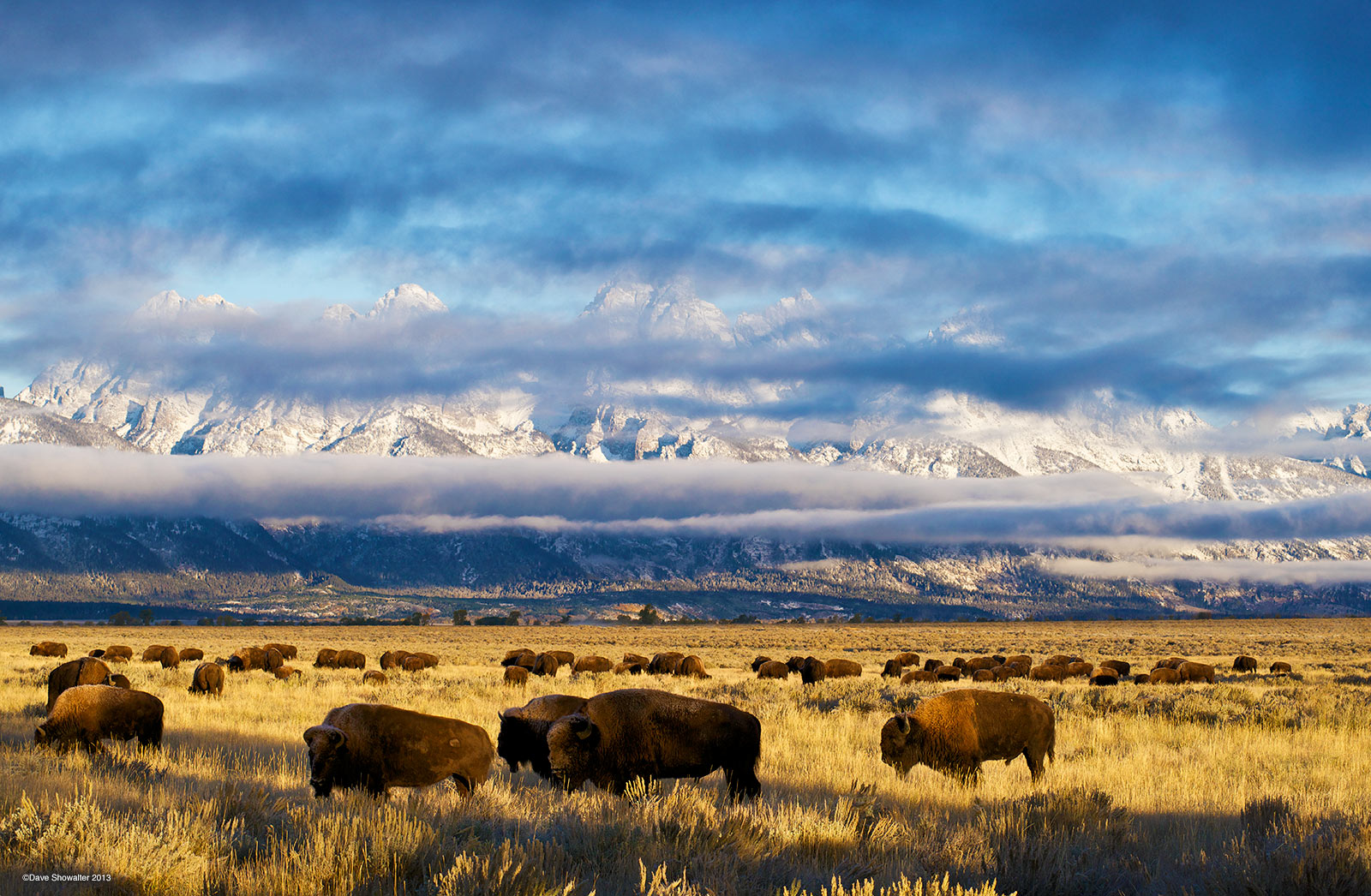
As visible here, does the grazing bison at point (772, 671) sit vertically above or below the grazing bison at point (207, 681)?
below

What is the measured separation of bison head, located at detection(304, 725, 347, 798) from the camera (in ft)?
31.4

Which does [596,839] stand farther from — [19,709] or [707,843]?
[19,709]

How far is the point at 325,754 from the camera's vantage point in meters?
9.66

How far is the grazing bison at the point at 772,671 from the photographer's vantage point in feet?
119

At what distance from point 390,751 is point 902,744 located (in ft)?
21.0

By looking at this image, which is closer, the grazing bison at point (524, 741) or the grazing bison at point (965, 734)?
the grazing bison at point (524, 741)

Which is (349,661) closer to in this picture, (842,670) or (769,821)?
(842,670)

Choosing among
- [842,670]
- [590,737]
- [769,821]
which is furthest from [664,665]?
[769,821]

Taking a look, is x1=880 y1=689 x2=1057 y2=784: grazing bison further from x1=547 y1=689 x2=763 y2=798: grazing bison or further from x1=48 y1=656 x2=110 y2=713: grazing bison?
x1=48 y1=656 x2=110 y2=713: grazing bison

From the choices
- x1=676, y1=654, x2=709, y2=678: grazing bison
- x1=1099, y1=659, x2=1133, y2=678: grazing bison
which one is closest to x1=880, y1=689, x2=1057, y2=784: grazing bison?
x1=676, y1=654, x2=709, y2=678: grazing bison

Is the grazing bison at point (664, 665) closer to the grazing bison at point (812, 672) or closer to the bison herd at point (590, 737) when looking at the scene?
the grazing bison at point (812, 672)

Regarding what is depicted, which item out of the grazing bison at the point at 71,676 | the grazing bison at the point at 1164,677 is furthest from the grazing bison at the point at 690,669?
the grazing bison at the point at 71,676

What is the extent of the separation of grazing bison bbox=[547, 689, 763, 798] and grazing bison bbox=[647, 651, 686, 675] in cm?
2829

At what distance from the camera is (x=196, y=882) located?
228 inches
